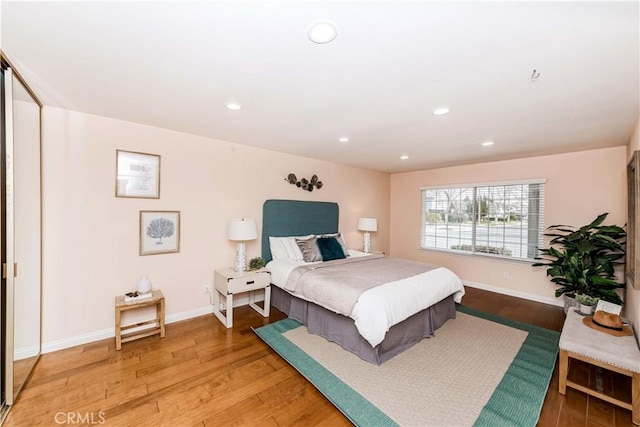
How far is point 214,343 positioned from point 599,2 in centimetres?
373

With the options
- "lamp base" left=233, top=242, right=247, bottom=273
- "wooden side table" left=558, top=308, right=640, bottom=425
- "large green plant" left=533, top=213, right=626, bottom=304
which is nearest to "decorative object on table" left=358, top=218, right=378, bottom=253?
"lamp base" left=233, top=242, right=247, bottom=273

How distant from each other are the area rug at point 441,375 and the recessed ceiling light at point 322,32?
241 centimetres

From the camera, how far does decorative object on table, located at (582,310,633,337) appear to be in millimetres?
2188

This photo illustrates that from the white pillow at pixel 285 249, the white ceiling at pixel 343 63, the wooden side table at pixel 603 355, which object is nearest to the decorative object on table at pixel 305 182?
the white pillow at pixel 285 249

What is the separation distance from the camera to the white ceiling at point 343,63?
1306 mm

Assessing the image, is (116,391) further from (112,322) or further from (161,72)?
(161,72)

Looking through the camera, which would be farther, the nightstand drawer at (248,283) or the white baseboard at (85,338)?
the nightstand drawer at (248,283)

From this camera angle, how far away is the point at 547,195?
4.17 metres

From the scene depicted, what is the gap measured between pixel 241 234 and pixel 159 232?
37.3 inches

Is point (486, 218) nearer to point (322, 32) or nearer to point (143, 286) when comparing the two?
point (322, 32)

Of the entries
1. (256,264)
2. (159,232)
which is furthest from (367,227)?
(159,232)

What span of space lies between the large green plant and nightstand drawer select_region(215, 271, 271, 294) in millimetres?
4043

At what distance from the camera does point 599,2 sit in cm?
121

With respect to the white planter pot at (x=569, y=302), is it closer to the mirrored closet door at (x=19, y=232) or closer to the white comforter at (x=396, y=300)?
the white comforter at (x=396, y=300)
